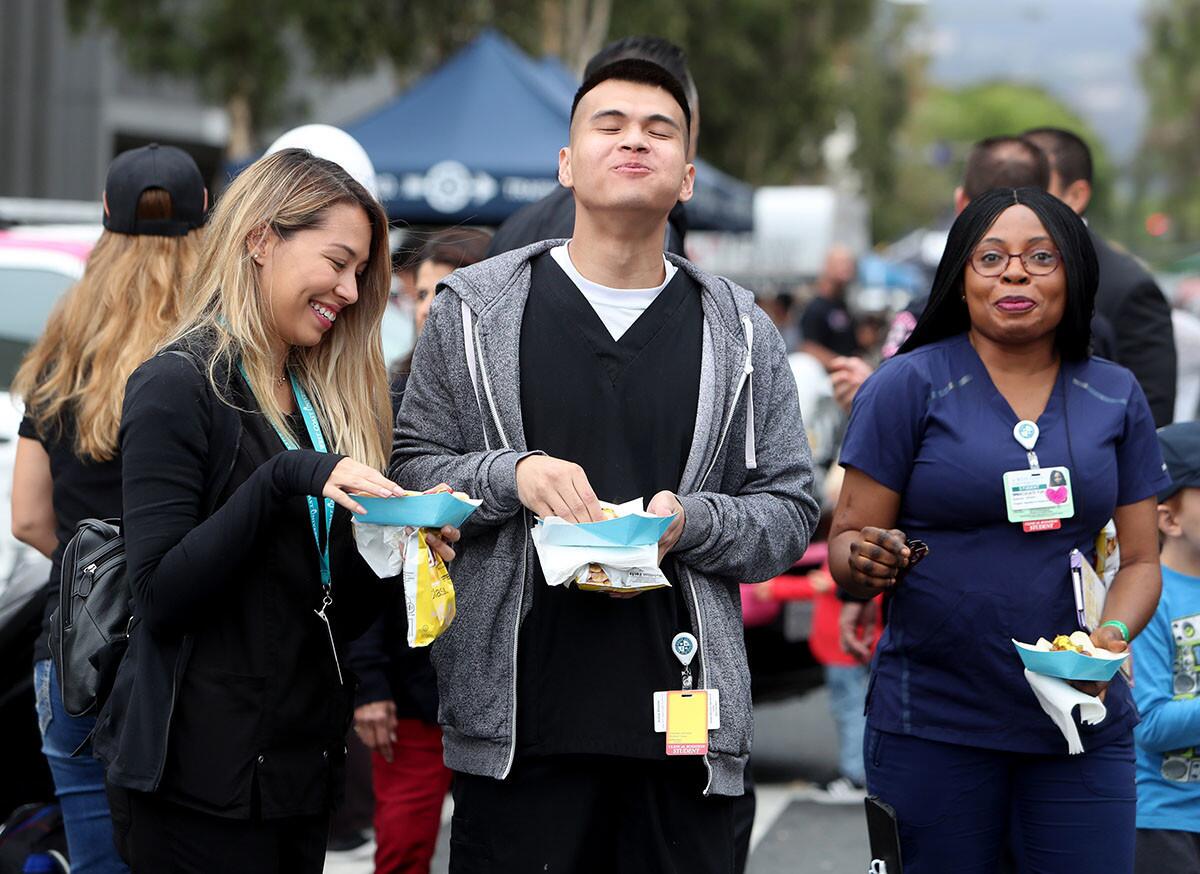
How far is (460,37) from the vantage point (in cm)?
1995

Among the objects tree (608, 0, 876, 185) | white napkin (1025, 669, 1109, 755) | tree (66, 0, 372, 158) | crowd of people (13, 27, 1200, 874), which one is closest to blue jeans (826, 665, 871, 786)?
crowd of people (13, 27, 1200, 874)

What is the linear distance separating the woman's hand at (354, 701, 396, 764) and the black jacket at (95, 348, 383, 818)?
125 centimetres

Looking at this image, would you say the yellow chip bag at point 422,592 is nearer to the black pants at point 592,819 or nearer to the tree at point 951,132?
the black pants at point 592,819

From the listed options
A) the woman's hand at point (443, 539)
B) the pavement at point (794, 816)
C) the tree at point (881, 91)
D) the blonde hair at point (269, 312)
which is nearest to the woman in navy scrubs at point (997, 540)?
the woman's hand at point (443, 539)

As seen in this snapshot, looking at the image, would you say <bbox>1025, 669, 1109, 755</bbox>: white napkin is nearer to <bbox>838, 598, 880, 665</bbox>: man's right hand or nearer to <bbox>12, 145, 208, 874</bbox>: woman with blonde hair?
<bbox>838, 598, 880, 665</bbox>: man's right hand

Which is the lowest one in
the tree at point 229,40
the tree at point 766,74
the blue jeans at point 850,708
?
the blue jeans at point 850,708

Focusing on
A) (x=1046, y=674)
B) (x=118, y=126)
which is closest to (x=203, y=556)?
(x=1046, y=674)

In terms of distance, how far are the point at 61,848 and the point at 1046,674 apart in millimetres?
2645

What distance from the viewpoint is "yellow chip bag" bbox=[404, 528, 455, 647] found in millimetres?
2881

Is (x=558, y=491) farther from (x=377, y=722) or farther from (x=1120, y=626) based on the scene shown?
(x=377, y=722)

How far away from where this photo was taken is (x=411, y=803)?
4.45m

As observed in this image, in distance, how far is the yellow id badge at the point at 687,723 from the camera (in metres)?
3.05

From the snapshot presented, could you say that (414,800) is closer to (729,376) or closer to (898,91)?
(729,376)

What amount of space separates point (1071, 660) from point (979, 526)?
1.19ft
